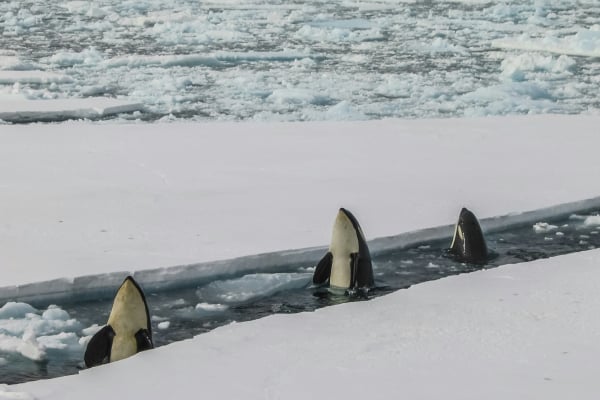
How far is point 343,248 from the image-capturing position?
515 centimetres

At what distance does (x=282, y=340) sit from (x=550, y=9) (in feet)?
67.5

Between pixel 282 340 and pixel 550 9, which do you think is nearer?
pixel 282 340

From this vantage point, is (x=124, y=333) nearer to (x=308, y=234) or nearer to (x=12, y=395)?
(x=12, y=395)

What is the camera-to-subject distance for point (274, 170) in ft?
24.8

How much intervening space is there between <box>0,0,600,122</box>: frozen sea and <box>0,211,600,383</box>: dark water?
5.26m

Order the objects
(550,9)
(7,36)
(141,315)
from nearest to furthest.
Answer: (141,315) < (7,36) < (550,9)

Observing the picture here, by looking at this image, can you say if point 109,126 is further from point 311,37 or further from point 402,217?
point 311,37

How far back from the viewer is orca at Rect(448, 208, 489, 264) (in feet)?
18.7

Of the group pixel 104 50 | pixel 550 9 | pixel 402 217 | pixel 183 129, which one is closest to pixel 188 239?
pixel 402 217

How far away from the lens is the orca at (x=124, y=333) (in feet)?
13.5

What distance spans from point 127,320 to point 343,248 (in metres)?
1.39

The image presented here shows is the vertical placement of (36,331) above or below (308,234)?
above

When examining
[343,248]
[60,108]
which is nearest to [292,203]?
[343,248]

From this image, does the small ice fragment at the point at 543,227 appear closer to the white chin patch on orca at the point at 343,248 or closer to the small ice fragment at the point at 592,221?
the small ice fragment at the point at 592,221
